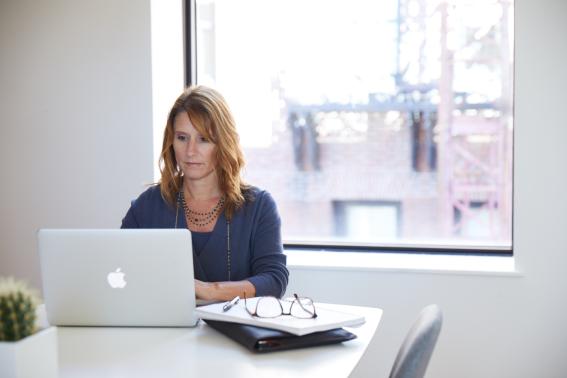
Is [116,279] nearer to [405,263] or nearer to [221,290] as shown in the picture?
[221,290]

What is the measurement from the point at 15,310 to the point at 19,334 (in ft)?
0.14

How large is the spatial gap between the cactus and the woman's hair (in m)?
1.26

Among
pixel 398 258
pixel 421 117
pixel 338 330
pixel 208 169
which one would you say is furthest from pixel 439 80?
pixel 338 330

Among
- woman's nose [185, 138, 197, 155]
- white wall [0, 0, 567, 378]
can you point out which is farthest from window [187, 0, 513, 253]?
woman's nose [185, 138, 197, 155]

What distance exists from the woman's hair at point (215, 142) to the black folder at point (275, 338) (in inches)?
31.8

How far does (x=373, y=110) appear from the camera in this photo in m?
3.22

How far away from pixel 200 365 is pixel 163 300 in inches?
11.5

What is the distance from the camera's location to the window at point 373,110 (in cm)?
311

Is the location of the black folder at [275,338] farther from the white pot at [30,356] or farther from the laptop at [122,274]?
the white pot at [30,356]

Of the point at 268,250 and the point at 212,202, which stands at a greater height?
the point at 212,202

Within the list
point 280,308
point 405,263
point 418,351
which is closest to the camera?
point 418,351

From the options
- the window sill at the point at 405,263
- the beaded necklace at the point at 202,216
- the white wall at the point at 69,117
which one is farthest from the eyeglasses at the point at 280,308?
the white wall at the point at 69,117

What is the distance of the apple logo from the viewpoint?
166cm

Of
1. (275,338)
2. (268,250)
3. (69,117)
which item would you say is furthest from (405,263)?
(69,117)
